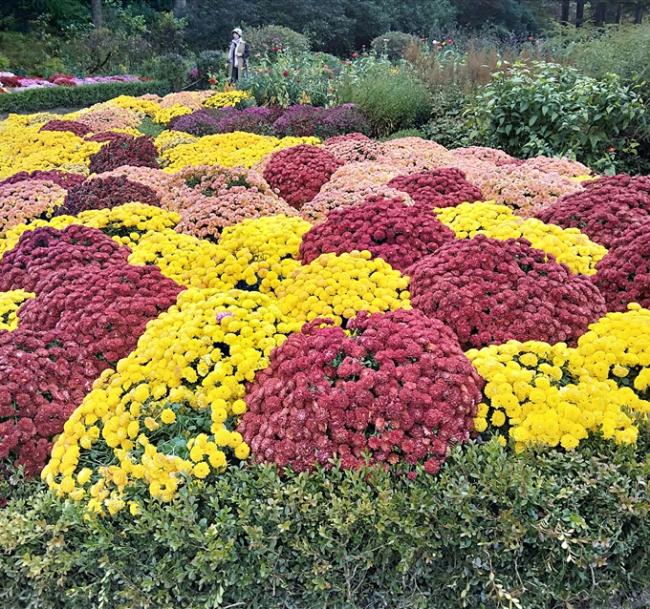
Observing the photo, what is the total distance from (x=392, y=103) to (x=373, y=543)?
8.90 metres

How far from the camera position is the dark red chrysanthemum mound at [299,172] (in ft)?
19.4

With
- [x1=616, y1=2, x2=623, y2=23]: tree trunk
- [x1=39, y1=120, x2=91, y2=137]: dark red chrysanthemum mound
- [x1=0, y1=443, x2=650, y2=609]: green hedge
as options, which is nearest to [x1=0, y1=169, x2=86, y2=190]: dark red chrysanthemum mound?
[x1=39, y1=120, x2=91, y2=137]: dark red chrysanthemum mound

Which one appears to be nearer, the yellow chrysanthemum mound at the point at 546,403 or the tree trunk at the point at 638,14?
the yellow chrysanthemum mound at the point at 546,403

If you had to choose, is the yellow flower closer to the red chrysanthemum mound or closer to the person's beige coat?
the red chrysanthemum mound

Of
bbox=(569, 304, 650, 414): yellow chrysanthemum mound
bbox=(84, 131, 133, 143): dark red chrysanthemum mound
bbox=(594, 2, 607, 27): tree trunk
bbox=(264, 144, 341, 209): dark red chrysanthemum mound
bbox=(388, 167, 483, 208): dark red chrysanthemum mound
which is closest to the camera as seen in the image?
bbox=(569, 304, 650, 414): yellow chrysanthemum mound

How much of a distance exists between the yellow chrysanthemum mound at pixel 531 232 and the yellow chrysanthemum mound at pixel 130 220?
2013mm

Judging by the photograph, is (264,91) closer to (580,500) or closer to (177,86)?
(177,86)

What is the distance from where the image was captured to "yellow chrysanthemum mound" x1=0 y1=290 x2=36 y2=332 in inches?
143

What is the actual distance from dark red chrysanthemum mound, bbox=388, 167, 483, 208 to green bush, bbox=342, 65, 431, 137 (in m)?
4.95

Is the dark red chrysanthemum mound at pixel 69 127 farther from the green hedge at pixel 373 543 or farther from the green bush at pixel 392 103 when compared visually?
the green hedge at pixel 373 543

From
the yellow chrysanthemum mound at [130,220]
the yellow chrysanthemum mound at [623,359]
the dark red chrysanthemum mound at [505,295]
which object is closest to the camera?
the yellow chrysanthemum mound at [623,359]

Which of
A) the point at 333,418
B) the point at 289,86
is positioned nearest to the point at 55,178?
the point at 333,418

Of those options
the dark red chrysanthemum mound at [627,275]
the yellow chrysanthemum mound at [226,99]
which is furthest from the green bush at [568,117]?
the yellow chrysanthemum mound at [226,99]

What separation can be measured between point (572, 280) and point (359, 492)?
1818 mm
